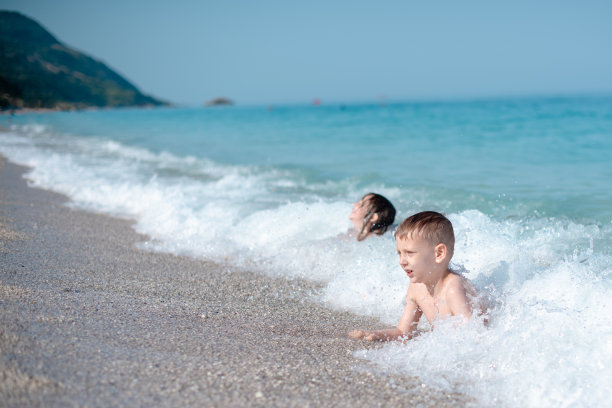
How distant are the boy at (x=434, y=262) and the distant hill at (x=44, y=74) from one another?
5798 centimetres

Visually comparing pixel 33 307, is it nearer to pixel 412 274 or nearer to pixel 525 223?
pixel 412 274

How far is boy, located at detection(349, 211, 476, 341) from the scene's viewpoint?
3.17m

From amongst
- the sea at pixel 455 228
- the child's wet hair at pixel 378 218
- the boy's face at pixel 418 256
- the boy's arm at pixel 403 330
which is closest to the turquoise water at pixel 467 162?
the sea at pixel 455 228

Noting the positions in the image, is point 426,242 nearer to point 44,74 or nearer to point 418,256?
point 418,256

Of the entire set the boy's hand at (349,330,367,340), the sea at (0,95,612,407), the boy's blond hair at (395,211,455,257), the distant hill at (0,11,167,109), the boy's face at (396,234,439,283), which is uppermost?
the distant hill at (0,11,167,109)

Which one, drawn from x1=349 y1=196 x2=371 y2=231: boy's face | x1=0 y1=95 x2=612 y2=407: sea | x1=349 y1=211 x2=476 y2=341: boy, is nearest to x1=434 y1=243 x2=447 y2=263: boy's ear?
x1=349 y1=211 x2=476 y2=341: boy

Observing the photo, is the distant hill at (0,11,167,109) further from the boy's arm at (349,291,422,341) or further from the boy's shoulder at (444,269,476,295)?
the boy's shoulder at (444,269,476,295)

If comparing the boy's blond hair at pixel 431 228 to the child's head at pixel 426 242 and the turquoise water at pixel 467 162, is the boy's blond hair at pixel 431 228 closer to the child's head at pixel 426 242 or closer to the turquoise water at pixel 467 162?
the child's head at pixel 426 242

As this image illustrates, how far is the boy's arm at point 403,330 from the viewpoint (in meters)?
3.44

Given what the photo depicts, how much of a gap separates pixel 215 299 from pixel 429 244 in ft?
6.32

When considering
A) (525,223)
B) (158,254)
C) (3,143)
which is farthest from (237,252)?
(3,143)

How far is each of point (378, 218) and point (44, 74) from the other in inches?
3255

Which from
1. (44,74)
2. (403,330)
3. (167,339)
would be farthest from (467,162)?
(44,74)

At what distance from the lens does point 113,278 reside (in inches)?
181
